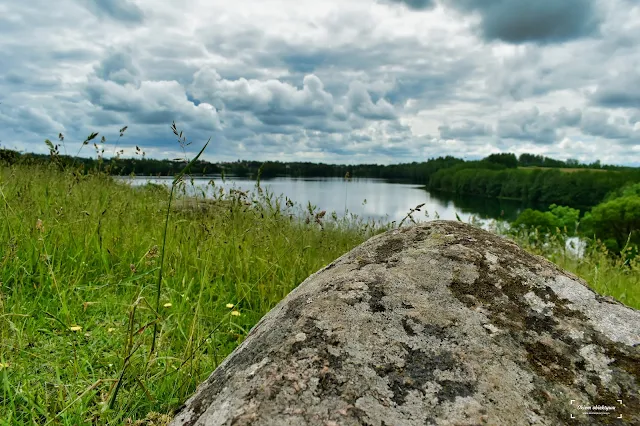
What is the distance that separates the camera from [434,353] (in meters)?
1.39

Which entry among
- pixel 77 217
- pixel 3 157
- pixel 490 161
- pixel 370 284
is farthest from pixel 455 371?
pixel 490 161

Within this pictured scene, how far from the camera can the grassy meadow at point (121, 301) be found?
2137 mm

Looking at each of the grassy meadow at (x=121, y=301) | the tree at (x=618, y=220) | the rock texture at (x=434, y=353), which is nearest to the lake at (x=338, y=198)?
the grassy meadow at (x=121, y=301)

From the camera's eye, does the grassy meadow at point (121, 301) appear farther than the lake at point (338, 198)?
No

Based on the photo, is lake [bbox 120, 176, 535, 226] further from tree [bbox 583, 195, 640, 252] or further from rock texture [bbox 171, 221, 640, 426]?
tree [bbox 583, 195, 640, 252]

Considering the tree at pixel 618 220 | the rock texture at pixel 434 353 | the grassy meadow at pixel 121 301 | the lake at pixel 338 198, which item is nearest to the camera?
the rock texture at pixel 434 353

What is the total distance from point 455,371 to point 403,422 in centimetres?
26

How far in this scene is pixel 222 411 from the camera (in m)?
1.20

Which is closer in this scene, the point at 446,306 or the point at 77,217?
the point at 446,306

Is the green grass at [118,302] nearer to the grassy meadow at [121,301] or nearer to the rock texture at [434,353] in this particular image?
the grassy meadow at [121,301]

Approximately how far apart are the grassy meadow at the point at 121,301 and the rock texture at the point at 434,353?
60 cm

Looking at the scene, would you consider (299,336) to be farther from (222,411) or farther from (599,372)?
(599,372)

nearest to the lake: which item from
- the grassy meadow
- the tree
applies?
the grassy meadow

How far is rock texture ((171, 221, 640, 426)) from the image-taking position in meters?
1.20
